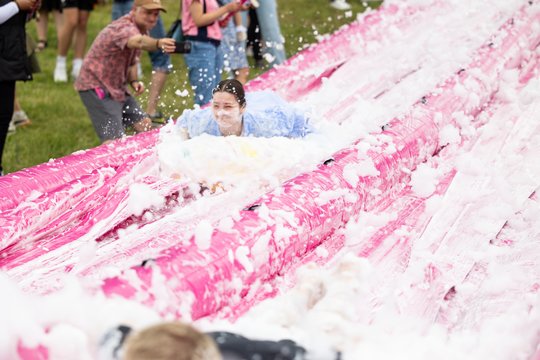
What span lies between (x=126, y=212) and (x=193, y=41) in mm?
1946

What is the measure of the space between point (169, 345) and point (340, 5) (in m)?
7.14

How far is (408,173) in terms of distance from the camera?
299cm

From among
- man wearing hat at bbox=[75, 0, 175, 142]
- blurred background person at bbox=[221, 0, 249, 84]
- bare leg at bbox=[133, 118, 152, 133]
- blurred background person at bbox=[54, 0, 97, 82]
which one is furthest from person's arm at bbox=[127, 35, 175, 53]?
blurred background person at bbox=[54, 0, 97, 82]

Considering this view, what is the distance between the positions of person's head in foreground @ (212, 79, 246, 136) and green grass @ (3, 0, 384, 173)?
1.02 m

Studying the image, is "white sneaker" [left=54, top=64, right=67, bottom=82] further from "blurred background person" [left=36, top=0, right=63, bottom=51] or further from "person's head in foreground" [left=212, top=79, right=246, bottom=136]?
"person's head in foreground" [left=212, top=79, right=246, bottom=136]

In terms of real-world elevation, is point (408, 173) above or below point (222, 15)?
below

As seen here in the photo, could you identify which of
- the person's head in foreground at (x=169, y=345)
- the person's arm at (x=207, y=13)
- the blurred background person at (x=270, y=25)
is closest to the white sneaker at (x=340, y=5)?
the blurred background person at (x=270, y=25)

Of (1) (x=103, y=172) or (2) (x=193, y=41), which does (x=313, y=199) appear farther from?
(2) (x=193, y=41)

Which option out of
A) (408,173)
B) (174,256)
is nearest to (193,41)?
(408,173)

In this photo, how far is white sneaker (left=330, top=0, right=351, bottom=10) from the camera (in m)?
7.97

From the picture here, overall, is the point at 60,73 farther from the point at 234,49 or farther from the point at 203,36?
the point at 203,36

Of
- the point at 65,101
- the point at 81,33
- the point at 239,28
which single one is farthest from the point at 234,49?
the point at 81,33

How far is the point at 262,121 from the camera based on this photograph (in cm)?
321

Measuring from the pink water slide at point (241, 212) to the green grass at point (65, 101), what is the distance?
4.02 feet
